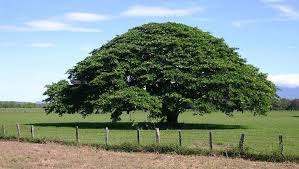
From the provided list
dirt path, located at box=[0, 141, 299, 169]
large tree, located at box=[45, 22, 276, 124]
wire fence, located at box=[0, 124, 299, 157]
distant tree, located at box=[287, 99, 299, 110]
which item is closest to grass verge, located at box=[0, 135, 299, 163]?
wire fence, located at box=[0, 124, 299, 157]

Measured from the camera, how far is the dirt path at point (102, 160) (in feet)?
76.3

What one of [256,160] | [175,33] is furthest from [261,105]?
[256,160]

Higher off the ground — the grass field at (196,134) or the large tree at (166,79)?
the large tree at (166,79)

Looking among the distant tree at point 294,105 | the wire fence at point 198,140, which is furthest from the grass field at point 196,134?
the distant tree at point 294,105

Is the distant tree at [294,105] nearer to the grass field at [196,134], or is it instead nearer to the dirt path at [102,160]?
the grass field at [196,134]

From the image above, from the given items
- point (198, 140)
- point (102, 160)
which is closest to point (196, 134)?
point (198, 140)

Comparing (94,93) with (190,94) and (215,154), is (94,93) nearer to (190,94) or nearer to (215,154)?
(190,94)

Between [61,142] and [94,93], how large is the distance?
65.3 ft

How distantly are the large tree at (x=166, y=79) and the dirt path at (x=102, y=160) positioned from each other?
19.9m

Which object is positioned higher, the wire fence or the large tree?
the large tree

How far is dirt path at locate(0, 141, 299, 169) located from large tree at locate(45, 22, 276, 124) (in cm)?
1989

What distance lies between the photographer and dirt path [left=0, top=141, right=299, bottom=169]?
23250 mm

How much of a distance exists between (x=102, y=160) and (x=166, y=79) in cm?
2517

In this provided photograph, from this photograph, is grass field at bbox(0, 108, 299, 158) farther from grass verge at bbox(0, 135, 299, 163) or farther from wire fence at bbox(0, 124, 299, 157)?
grass verge at bbox(0, 135, 299, 163)
